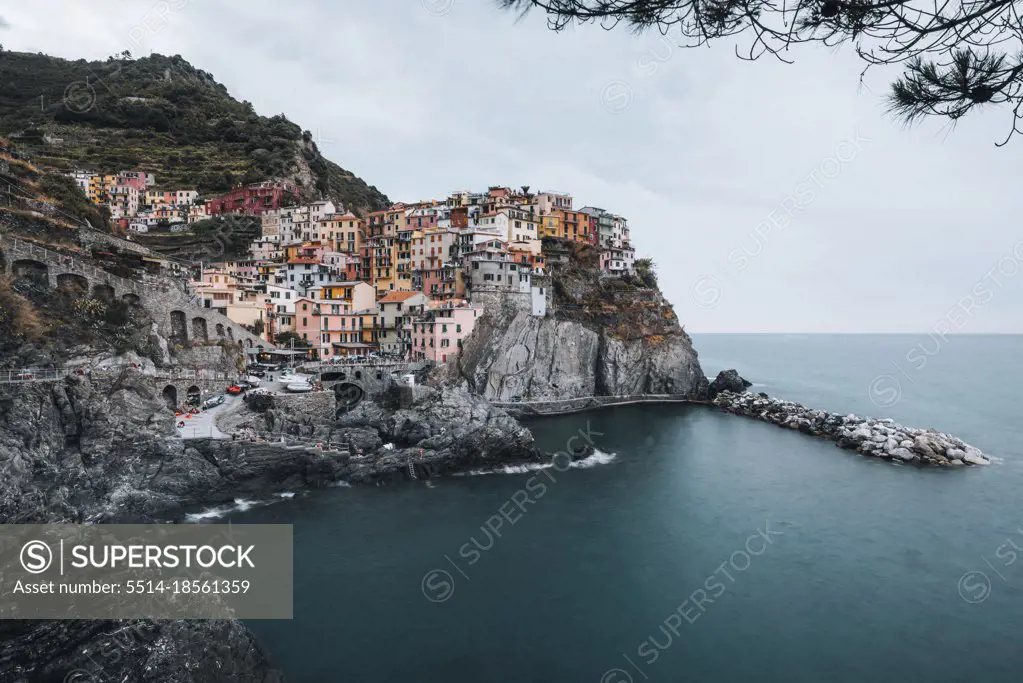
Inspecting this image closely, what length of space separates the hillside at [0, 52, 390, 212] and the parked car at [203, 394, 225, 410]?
54.3 m

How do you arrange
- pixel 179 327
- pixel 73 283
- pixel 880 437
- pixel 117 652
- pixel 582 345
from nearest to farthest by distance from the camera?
pixel 117 652 → pixel 73 283 → pixel 179 327 → pixel 880 437 → pixel 582 345

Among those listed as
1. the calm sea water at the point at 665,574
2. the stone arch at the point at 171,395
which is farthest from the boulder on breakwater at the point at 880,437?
the stone arch at the point at 171,395

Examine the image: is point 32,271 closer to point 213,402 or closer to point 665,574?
point 213,402

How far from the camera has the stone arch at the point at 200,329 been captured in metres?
38.2

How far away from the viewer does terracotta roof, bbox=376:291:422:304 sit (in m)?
51.6

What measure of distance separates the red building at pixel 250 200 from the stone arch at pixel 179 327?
4117cm

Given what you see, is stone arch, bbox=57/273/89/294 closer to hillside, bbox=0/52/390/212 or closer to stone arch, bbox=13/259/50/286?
stone arch, bbox=13/259/50/286

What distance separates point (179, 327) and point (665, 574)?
105 ft

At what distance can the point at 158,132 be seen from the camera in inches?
3757

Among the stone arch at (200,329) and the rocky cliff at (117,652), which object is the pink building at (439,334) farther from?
the rocky cliff at (117,652)

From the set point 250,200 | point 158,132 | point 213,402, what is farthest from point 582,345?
point 158,132

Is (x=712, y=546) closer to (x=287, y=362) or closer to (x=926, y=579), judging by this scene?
(x=926, y=579)

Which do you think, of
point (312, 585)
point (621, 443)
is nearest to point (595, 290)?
point (621, 443)

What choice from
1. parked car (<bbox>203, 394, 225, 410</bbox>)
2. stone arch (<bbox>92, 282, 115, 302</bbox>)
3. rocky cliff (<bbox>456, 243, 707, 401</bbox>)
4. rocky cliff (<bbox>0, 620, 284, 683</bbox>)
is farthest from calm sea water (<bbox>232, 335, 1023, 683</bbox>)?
stone arch (<bbox>92, 282, 115, 302</bbox>)
